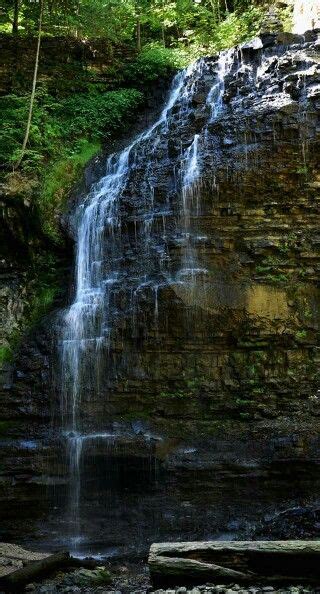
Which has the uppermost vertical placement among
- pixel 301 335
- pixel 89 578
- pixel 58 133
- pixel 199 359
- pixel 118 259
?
pixel 58 133

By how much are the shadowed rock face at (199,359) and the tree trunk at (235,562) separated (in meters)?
2.79

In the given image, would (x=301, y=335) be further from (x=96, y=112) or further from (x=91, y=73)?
(x=91, y=73)

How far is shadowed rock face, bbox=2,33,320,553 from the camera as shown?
985 centimetres

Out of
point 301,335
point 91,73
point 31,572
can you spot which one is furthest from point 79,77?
Answer: point 31,572

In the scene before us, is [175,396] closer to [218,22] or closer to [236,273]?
[236,273]

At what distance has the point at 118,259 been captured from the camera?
12188mm

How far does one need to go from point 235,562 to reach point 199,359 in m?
5.22

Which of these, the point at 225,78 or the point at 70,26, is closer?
the point at 225,78

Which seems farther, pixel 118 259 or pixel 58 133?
pixel 58 133

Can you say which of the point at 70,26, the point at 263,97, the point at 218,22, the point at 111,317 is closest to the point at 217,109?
the point at 263,97

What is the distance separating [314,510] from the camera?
356 inches

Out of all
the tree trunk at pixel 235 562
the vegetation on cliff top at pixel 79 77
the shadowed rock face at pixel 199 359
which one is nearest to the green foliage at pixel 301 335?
the shadowed rock face at pixel 199 359

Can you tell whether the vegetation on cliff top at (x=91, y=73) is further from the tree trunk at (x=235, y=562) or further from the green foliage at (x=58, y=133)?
the tree trunk at (x=235, y=562)

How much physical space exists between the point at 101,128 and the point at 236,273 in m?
7.25
